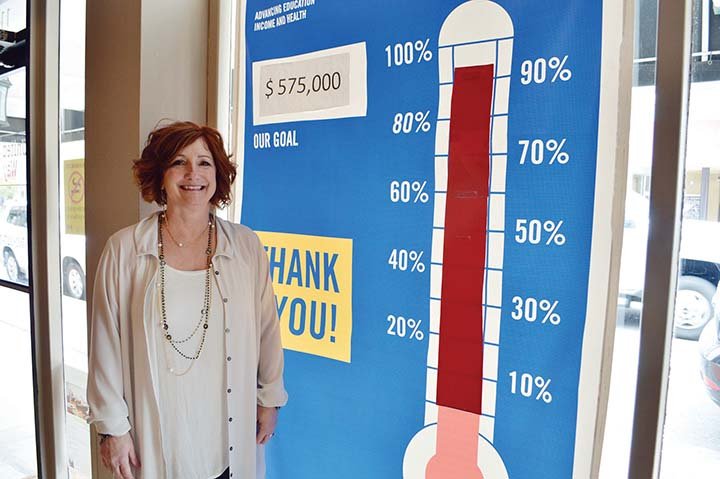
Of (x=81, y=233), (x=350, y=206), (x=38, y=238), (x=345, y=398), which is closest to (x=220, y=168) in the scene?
(x=350, y=206)

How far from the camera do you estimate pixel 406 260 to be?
1328mm

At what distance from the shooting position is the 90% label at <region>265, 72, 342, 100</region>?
1437 mm

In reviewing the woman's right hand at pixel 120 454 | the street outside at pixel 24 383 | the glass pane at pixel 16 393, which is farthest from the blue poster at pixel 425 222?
the glass pane at pixel 16 393

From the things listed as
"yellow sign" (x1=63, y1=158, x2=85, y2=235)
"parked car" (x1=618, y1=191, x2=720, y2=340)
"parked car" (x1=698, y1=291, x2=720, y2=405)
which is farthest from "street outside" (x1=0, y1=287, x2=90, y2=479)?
"parked car" (x1=698, y1=291, x2=720, y2=405)

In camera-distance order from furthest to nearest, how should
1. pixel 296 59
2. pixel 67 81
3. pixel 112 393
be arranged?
pixel 67 81
pixel 296 59
pixel 112 393

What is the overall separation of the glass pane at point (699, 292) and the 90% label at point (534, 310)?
0.24 m

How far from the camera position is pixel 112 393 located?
1.17 metres

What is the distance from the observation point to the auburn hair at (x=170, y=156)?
117 cm

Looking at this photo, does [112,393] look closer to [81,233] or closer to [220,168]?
[220,168]

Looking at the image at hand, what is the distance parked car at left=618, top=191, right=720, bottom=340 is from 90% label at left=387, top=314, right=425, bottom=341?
1.57 feet

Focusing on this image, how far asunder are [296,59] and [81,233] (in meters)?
1.12

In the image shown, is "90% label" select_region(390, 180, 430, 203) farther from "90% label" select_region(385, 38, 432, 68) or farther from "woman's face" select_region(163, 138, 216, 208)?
"woman's face" select_region(163, 138, 216, 208)

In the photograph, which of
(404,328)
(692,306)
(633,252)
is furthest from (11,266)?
(692,306)

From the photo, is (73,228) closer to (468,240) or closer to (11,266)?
(11,266)
